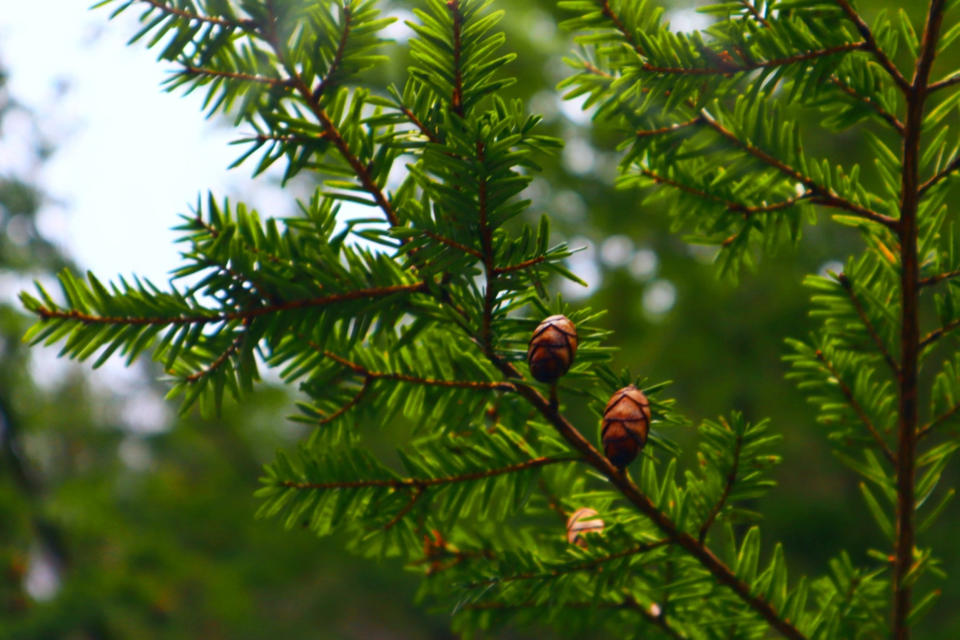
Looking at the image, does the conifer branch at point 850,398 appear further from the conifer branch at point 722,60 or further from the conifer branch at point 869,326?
the conifer branch at point 722,60

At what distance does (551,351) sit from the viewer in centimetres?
36

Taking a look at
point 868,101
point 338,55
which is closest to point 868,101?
point 868,101

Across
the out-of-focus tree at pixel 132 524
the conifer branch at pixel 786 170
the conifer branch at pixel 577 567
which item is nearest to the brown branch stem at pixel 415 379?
the conifer branch at pixel 577 567

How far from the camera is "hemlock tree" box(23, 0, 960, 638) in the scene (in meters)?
0.38

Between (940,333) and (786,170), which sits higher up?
(786,170)

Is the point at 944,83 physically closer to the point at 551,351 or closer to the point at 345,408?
the point at 551,351

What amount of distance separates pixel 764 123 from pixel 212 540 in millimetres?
3052

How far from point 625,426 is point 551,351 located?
52 mm

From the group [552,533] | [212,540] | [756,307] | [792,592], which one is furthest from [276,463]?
[212,540]

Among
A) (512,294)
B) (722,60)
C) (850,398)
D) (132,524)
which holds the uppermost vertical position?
(722,60)

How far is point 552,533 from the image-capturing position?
54 centimetres

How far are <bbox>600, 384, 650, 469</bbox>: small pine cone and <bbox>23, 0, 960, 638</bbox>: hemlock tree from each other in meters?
0.03

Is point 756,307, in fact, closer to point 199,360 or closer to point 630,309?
point 630,309

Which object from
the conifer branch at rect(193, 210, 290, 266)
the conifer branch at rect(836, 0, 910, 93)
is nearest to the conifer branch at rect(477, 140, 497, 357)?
the conifer branch at rect(193, 210, 290, 266)
